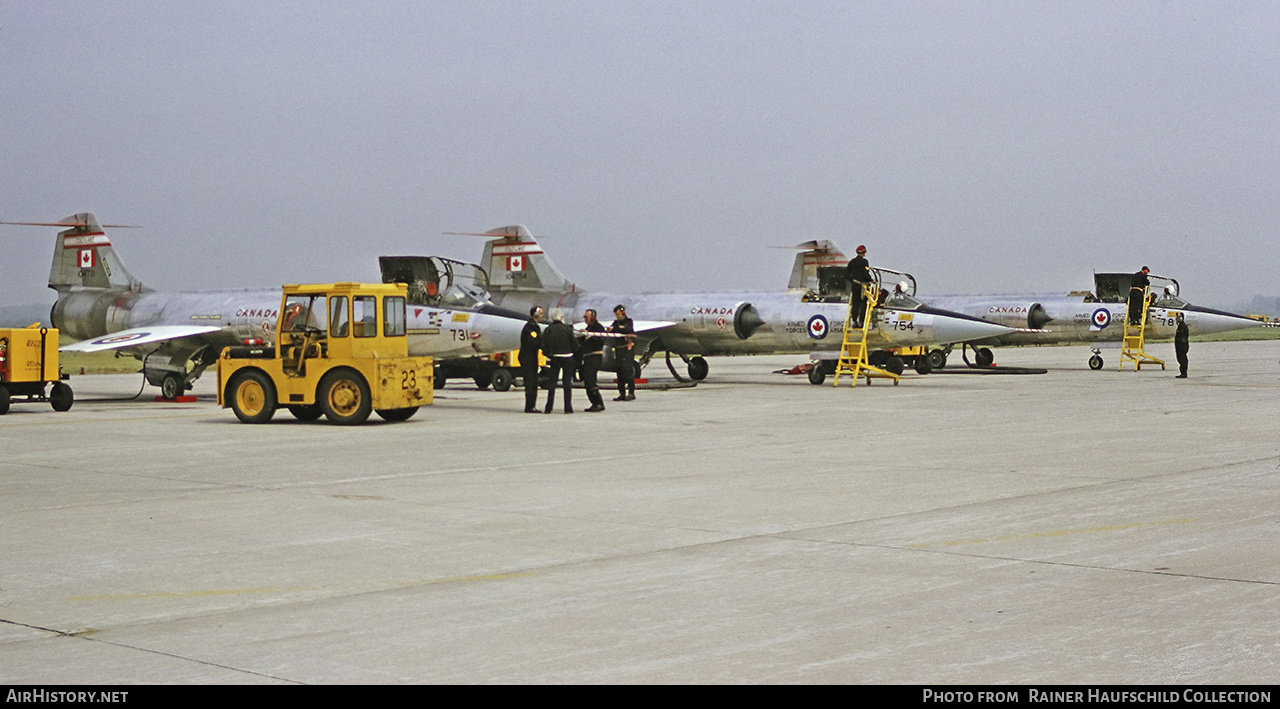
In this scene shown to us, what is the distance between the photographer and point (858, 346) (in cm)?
2936

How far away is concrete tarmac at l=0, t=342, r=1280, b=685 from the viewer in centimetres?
528

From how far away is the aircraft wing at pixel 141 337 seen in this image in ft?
81.1

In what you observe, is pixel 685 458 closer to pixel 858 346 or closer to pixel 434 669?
pixel 434 669

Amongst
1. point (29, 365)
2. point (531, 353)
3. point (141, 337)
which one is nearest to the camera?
point (531, 353)

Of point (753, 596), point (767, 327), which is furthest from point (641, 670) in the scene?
point (767, 327)

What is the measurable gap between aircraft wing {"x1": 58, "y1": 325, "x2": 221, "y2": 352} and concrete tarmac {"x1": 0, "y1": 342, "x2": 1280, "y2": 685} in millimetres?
9623

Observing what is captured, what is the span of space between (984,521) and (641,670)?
4.49 meters

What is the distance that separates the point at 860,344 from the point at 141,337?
14.9m

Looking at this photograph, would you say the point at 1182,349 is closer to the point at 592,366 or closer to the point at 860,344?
the point at 860,344

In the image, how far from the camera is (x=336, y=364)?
1817 cm

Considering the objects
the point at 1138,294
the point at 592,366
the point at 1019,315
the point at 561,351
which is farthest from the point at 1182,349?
the point at 561,351

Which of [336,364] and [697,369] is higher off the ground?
[336,364]

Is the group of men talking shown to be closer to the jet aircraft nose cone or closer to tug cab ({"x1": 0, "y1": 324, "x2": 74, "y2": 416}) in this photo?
tug cab ({"x1": 0, "y1": 324, "x2": 74, "y2": 416})

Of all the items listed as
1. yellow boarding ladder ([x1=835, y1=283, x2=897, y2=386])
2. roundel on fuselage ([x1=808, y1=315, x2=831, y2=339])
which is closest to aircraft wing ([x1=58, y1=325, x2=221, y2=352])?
roundel on fuselage ([x1=808, y1=315, x2=831, y2=339])
